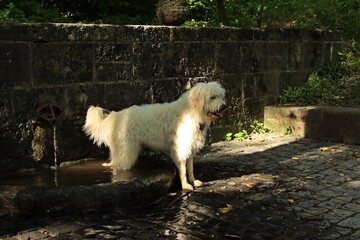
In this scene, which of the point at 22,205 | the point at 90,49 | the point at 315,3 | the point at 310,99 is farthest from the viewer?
the point at 315,3

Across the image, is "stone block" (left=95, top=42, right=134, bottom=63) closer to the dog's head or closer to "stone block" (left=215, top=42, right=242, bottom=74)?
the dog's head

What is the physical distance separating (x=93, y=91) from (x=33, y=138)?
1134 millimetres

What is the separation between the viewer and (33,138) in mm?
6020

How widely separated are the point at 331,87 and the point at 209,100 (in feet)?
18.8

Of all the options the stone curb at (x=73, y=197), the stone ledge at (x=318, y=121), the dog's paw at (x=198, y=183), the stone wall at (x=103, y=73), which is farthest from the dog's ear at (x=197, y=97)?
the stone ledge at (x=318, y=121)

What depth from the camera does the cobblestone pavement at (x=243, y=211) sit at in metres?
4.21

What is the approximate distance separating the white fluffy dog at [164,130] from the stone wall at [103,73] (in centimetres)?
75

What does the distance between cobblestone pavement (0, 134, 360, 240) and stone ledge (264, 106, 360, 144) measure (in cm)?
134

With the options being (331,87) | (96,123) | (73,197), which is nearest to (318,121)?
(331,87)

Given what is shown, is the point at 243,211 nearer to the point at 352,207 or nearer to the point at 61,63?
the point at 352,207

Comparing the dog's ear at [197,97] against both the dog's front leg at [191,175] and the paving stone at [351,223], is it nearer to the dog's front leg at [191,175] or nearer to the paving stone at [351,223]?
the dog's front leg at [191,175]

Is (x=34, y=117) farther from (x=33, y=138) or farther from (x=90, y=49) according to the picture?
(x=90, y=49)

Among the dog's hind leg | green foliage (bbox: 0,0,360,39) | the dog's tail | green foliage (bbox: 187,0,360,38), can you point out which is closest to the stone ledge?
green foliage (bbox: 0,0,360,39)

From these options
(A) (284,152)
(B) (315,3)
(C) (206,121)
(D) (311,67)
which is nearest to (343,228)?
(C) (206,121)
